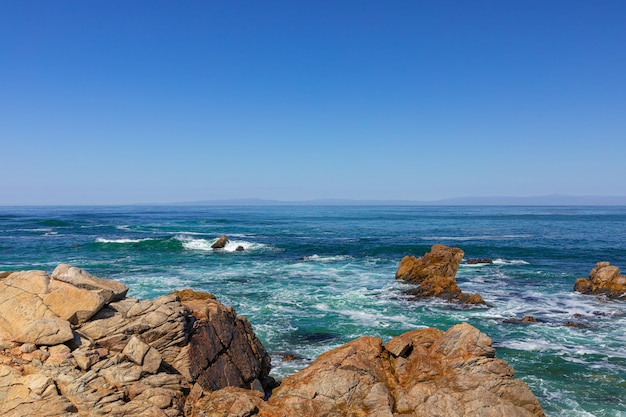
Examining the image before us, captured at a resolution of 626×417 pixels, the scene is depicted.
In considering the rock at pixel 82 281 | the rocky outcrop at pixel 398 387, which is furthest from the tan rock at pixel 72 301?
the rocky outcrop at pixel 398 387

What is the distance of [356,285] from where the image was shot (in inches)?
1578

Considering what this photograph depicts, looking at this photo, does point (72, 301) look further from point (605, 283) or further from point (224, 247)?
point (224, 247)

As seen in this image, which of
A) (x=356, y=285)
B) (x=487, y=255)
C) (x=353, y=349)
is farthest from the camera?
(x=487, y=255)

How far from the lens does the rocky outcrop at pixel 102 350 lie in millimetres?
10461

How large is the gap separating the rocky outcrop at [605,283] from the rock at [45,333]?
127ft

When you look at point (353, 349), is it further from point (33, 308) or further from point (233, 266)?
point (233, 266)

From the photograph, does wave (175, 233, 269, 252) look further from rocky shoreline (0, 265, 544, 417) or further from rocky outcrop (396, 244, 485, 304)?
rocky shoreline (0, 265, 544, 417)

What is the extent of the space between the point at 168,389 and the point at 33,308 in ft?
15.6

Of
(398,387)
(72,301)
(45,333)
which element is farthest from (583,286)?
(45,333)

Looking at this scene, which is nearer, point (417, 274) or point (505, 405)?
point (505, 405)

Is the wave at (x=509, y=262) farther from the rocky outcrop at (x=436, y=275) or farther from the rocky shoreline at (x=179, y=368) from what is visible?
the rocky shoreline at (x=179, y=368)

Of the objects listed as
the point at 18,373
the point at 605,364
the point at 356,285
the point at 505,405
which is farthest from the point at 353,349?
the point at 356,285

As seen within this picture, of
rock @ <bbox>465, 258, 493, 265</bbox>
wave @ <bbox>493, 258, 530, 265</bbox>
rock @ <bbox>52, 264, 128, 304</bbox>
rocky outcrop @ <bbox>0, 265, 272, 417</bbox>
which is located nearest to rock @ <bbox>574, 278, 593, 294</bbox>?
wave @ <bbox>493, 258, 530, 265</bbox>

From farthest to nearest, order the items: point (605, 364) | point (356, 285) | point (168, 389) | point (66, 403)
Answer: point (356, 285) < point (605, 364) < point (168, 389) < point (66, 403)
